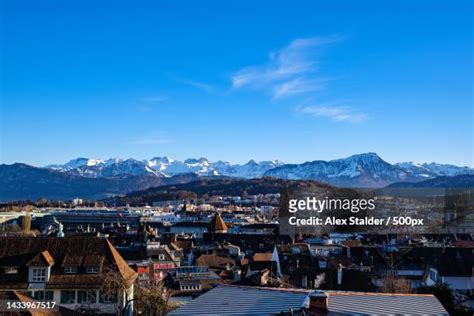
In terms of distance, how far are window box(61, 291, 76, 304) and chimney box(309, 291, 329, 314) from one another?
47.6 ft

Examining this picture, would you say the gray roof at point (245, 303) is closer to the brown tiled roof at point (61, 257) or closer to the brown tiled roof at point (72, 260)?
the brown tiled roof at point (61, 257)

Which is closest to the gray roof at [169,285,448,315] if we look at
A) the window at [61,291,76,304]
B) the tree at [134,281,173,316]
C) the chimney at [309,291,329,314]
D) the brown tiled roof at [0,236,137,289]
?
the chimney at [309,291,329,314]

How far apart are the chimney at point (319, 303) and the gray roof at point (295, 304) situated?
0.40 feet

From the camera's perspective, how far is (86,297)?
2422 centimetres

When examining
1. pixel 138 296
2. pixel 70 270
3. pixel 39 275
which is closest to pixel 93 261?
pixel 70 270

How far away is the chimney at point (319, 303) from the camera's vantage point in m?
12.1

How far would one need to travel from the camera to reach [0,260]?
84.0 feet

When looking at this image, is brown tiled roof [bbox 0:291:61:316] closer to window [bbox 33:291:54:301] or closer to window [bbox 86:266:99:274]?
window [bbox 33:291:54:301]

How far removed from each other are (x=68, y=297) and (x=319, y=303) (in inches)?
587

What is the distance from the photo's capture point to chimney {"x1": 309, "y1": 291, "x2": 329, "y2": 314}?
1212cm

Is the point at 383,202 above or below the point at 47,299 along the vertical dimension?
above

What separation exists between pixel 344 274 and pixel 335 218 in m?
41.7

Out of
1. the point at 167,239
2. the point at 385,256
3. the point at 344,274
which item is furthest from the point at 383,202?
the point at 344,274

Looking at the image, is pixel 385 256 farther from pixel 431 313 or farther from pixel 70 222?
pixel 70 222
